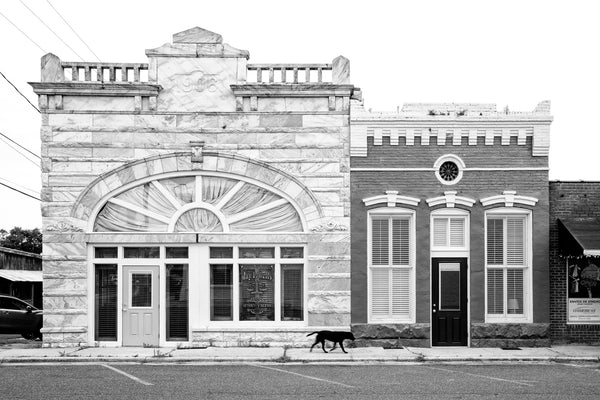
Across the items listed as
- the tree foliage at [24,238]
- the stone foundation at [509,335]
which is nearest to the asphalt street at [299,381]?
the stone foundation at [509,335]

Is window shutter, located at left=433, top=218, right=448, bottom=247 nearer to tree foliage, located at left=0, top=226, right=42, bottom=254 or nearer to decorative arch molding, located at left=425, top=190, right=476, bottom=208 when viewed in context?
decorative arch molding, located at left=425, top=190, right=476, bottom=208

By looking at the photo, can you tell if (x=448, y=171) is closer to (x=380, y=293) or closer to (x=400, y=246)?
(x=400, y=246)

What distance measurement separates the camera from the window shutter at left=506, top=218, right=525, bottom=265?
18.0 meters

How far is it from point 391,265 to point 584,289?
187 inches

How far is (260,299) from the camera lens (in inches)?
704

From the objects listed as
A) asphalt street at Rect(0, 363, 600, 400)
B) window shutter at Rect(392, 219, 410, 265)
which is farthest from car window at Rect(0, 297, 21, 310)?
window shutter at Rect(392, 219, 410, 265)

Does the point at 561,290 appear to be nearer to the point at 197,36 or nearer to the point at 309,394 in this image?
the point at 309,394

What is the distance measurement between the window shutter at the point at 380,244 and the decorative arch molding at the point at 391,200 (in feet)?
1.84

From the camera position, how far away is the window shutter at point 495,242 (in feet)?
58.9

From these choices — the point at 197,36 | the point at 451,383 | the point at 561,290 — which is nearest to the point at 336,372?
the point at 451,383

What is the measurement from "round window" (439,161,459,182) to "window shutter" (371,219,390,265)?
5.96 feet

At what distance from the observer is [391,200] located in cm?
1773

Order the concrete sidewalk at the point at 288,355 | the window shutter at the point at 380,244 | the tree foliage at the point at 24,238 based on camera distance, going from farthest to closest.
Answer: the tree foliage at the point at 24,238, the window shutter at the point at 380,244, the concrete sidewalk at the point at 288,355

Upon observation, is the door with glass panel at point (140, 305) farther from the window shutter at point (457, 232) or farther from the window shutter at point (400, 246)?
the window shutter at point (457, 232)
